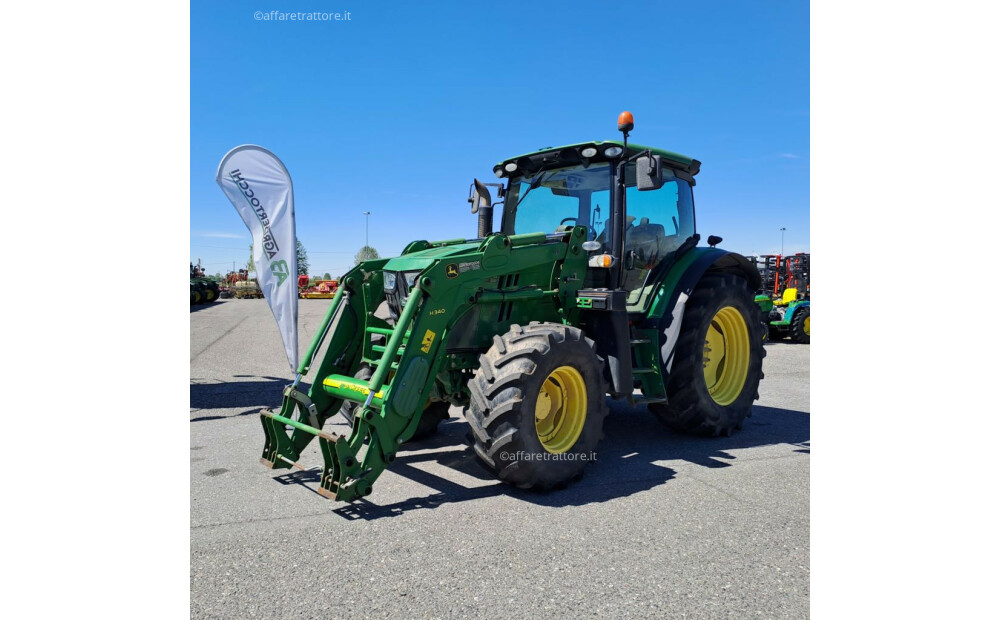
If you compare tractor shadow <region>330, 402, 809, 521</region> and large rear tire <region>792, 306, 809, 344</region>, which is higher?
large rear tire <region>792, 306, 809, 344</region>

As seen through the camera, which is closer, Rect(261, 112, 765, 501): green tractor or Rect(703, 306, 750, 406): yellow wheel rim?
Rect(261, 112, 765, 501): green tractor

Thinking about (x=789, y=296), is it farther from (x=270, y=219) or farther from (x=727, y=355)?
(x=270, y=219)

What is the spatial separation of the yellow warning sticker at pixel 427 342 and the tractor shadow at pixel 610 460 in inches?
37.9

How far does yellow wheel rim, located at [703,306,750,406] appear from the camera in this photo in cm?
646

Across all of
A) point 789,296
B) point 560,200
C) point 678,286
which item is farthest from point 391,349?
point 789,296

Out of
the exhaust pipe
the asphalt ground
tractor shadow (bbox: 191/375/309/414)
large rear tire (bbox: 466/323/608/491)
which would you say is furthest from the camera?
tractor shadow (bbox: 191/375/309/414)

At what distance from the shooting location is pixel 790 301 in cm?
1677

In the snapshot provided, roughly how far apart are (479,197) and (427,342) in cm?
240

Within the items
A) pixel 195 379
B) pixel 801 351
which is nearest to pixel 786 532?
pixel 195 379

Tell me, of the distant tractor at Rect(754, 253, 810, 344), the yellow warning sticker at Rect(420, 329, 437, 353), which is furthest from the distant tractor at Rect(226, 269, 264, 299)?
the yellow warning sticker at Rect(420, 329, 437, 353)

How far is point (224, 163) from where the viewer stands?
6047 mm

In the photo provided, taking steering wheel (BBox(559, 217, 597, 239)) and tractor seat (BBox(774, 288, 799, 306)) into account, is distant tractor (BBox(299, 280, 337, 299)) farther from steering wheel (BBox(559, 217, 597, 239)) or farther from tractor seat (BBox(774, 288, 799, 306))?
steering wheel (BBox(559, 217, 597, 239))

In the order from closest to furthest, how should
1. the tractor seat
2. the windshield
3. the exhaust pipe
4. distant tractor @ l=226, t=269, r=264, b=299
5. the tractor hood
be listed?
the tractor hood, the windshield, the exhaust pipe, the tractor seat, distant tractor @ l=226, t=269, r=264, b=299

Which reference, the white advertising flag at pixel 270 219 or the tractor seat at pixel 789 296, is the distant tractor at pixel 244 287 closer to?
the tractor seat at pixel 789 296
